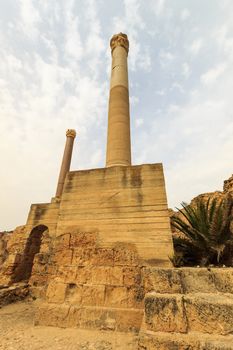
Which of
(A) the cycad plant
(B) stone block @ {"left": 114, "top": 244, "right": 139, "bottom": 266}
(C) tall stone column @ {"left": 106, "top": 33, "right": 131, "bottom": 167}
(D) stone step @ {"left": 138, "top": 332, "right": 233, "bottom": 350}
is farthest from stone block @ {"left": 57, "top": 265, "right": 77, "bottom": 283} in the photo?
(C) tall stone column @ {"left": 106, "top": 33, "right": 131, "bottom": 167}

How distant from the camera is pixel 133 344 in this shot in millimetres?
3303

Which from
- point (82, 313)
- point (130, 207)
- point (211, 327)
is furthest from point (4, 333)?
point (211, 327)

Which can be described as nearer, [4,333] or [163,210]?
[4,333]

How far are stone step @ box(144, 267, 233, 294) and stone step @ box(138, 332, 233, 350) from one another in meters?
0.66

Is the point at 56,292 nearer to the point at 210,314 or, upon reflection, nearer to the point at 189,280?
the point at 189,280

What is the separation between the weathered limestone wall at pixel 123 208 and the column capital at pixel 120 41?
7.74m

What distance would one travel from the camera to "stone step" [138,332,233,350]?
231cm

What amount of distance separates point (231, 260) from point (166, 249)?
4.48ft

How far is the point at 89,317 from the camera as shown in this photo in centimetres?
409

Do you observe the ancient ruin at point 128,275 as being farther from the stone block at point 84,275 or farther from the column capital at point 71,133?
the column capital at point 71,133

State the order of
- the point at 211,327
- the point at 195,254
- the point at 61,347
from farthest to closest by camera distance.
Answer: the point at 195,254 < the point at 61,347 < the point at 211,327

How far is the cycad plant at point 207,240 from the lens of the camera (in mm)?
4234

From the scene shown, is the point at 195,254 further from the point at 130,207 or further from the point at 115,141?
the point at 115,141

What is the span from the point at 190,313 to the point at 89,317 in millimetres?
2352
